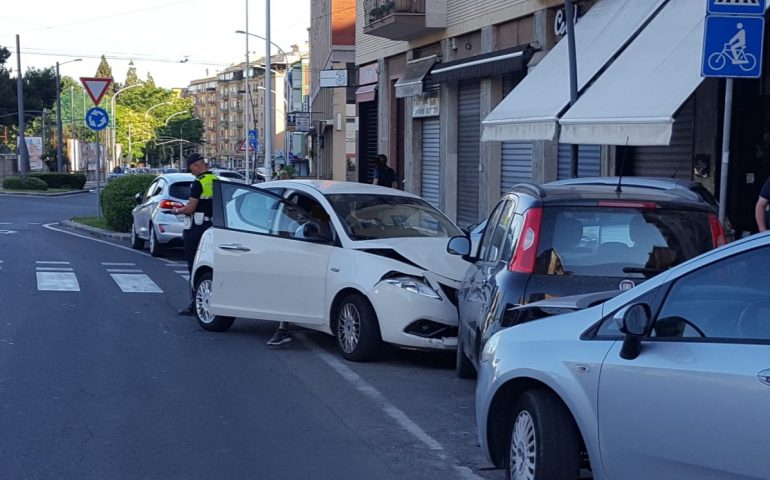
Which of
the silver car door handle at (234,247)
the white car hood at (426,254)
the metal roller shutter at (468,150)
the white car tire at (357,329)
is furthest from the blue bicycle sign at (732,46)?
the metal roller shutter at (468,150)

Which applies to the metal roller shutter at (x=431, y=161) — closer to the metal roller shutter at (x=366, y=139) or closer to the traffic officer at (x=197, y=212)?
the metal roller shutter at (x=366, y=139)

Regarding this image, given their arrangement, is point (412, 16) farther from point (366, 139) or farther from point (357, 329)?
point (357, 329)

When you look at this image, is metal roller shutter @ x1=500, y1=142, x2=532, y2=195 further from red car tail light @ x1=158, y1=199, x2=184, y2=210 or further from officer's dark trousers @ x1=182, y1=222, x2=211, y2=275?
officer's dark trousers @ x1=182, y1=222, x2=211, y2=275

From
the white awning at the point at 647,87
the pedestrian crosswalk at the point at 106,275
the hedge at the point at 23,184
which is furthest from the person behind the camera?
the hedge at the point at 23,184

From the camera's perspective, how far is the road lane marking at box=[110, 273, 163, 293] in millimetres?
15078

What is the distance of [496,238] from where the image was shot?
7.98 metres

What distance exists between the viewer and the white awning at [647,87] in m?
11.1

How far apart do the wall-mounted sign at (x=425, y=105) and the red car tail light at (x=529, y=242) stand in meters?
17.0

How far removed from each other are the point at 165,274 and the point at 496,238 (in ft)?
34.0

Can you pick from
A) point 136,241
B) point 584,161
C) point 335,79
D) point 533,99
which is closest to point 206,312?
point 533,99

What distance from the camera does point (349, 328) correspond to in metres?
9.73

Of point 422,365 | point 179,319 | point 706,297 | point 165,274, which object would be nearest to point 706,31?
point 422,365

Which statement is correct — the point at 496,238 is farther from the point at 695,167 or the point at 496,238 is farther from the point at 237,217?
the point at 695,167

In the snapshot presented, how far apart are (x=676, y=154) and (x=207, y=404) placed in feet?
28.9
